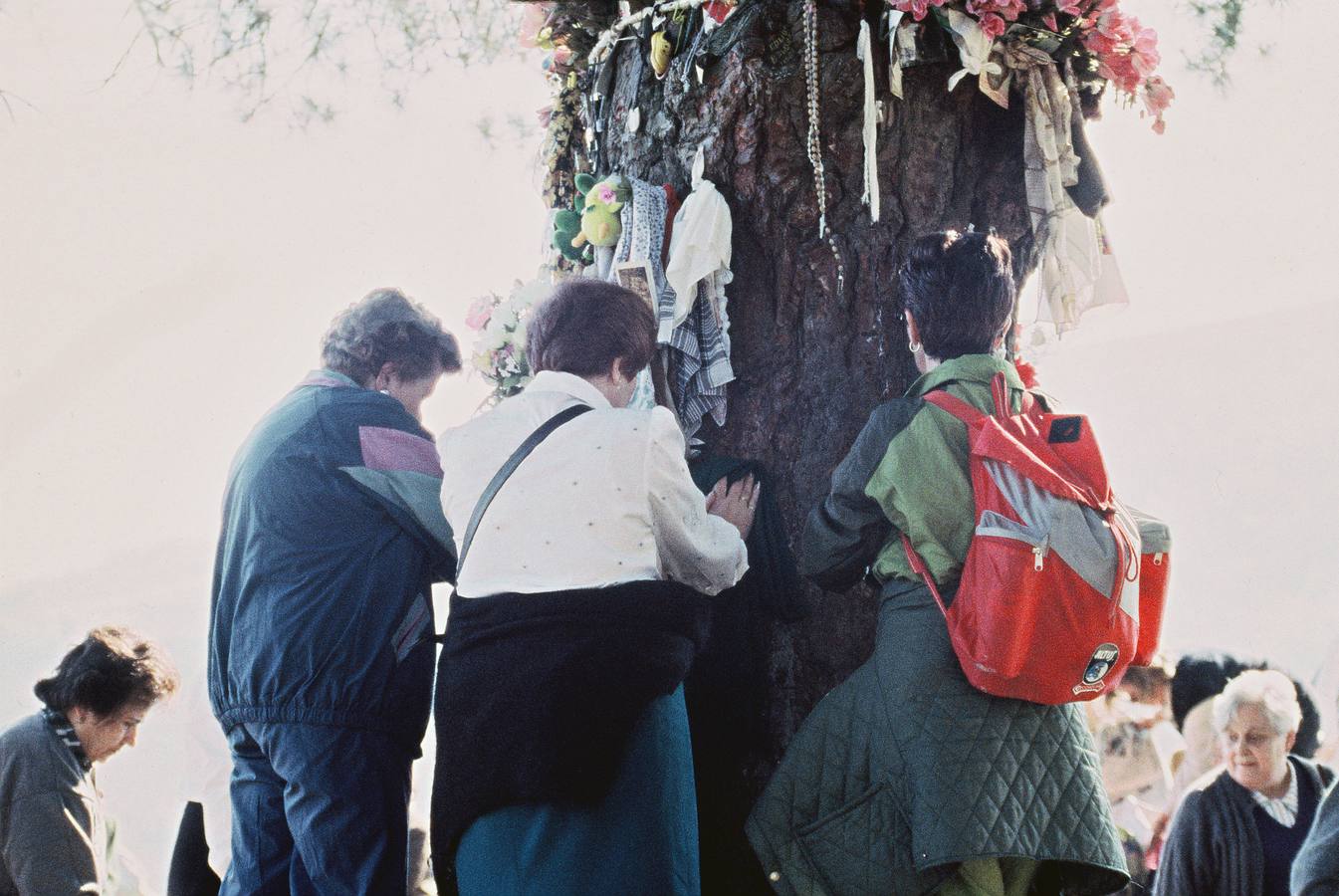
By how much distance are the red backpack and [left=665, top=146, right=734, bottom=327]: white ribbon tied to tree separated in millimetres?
1025

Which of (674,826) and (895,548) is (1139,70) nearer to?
(895,548)

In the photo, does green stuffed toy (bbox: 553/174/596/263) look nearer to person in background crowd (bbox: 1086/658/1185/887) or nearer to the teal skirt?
the teal skirt

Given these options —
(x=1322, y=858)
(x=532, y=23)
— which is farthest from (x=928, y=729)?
(x=532, y=23)

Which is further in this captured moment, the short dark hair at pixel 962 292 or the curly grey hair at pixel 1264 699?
the curly grey hair at pixel 1264 699

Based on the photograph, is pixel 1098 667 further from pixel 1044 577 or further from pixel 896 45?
pixel 896 45

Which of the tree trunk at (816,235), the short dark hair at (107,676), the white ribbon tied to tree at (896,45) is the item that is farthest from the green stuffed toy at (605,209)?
the short dark hair at (107,676)

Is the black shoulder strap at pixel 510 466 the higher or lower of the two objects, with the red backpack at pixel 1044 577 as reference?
higher

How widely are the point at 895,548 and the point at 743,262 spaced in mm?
1073

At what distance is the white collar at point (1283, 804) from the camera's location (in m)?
3.66

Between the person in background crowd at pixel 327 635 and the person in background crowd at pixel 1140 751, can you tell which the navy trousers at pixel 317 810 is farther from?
the person in background crowd at pixel 1140 751

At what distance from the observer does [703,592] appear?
238 cm

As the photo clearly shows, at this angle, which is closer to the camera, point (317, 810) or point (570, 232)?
point (317, 810)

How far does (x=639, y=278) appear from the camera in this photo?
3.23m

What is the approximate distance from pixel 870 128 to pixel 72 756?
284 cm
